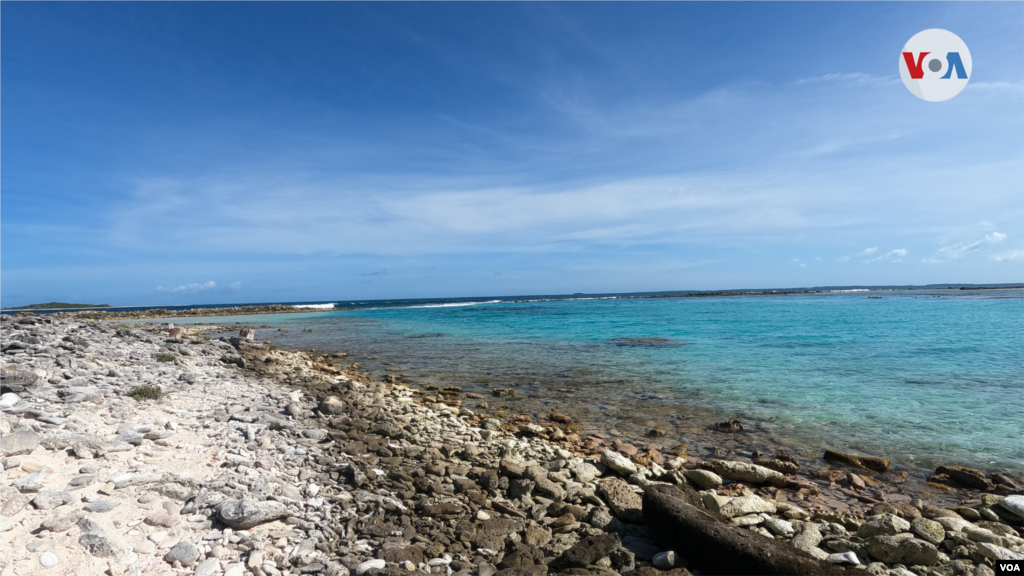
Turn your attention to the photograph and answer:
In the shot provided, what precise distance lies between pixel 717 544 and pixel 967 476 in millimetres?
5890

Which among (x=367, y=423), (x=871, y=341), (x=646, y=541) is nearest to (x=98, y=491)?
(x=367, y=423)

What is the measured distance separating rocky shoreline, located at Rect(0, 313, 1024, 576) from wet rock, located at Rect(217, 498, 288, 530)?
0.02 metres

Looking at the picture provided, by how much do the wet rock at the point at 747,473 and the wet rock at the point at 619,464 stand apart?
157 centimetres

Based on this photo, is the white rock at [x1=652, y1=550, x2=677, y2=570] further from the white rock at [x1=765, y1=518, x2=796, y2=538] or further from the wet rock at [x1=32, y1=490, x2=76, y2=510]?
the wet rock at [x1=32, y1=490, x2=76, y2=510]

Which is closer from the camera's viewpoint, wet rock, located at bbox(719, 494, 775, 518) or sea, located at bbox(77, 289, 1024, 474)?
wet rock, located at bbox(719, 494, 775, 518)

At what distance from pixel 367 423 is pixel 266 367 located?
8.34m

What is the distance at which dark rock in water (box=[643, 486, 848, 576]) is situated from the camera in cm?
390

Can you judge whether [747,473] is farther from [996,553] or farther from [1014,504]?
[1014,504]

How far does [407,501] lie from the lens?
A: 5.57m

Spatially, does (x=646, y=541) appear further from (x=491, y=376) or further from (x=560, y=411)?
(x=491, y=376)

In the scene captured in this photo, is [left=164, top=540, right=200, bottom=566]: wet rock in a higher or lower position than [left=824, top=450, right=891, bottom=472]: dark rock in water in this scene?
higher

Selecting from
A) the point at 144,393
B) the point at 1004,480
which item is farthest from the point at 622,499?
the point at 144,393

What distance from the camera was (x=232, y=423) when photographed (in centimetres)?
762

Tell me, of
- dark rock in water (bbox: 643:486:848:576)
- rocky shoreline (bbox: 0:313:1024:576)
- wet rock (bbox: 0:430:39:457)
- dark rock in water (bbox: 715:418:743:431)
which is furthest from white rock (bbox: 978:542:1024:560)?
wet rock (bbox: 0:430:39:457)
